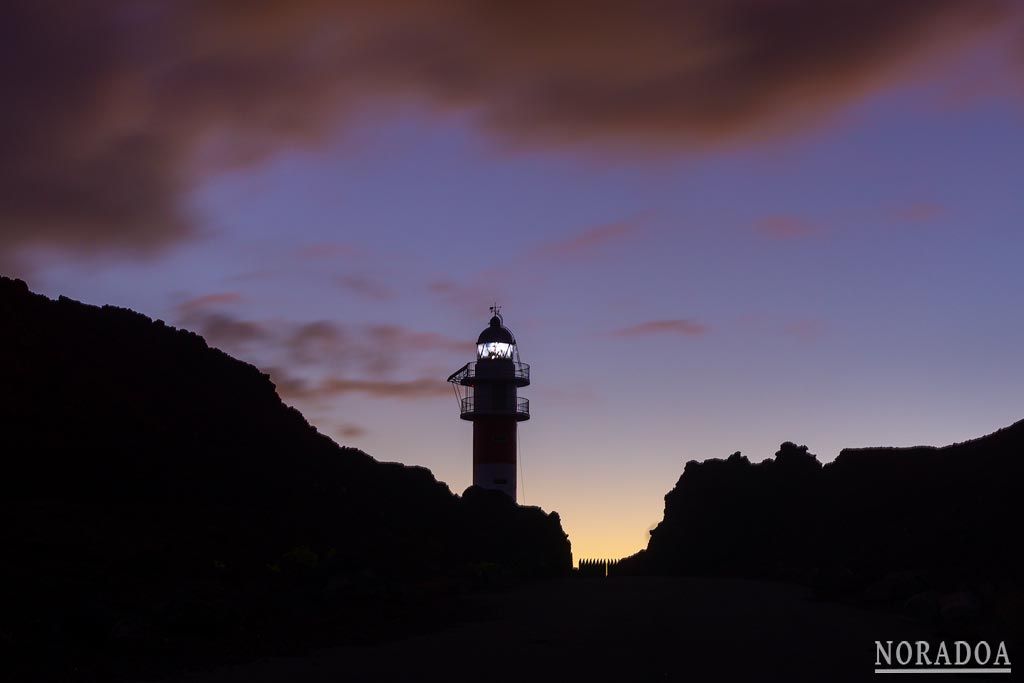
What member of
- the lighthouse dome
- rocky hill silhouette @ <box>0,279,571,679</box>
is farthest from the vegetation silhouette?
the lighthouse dome

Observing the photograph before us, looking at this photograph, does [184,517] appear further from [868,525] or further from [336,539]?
[868,525]

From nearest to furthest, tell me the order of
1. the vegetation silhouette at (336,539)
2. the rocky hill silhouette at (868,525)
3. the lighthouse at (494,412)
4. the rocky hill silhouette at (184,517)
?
1. the vegetation silhouette at (336,539)
2. the rocky hill silhouette at (184,517)
3. the rocky hill silhouette at (868,525)
4. the lighthouse at (494,412)

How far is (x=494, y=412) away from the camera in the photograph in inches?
1928

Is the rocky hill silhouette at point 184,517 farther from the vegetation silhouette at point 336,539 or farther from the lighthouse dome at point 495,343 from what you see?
the lighthouse dome at point 495,343

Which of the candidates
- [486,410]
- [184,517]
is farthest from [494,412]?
[184,517]

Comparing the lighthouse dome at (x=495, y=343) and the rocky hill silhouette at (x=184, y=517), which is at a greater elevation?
the lighthouse dome at (x=495, y=343)

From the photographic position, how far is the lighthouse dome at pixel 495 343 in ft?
165

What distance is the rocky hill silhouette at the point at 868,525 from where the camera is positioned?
2305cm

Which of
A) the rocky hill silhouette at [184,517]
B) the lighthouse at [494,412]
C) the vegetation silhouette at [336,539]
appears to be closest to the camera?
the vegetation silhouette at [336,539]

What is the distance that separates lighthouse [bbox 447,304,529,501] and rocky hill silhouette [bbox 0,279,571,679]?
26.1 ft

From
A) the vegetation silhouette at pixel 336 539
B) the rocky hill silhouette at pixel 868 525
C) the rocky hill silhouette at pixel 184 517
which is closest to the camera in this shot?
the vegetation silhouette at pixel 336 539

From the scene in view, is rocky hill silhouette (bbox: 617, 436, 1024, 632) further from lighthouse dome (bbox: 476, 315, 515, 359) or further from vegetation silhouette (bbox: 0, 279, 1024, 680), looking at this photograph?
lighthouse dome (bbox: 476, 315, 515, 359)

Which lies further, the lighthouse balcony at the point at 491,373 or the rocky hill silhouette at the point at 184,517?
the lighthouse balcony at the point at 491,373

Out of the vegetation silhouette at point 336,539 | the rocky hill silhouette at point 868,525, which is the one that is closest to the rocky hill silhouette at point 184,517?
the vegetation silhouette at point 336,539
